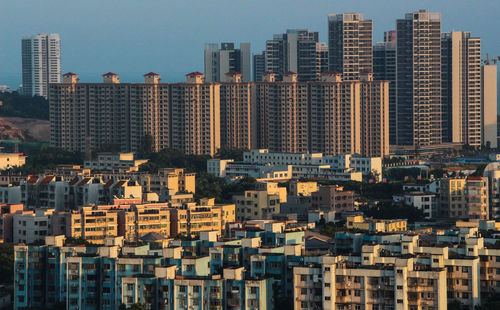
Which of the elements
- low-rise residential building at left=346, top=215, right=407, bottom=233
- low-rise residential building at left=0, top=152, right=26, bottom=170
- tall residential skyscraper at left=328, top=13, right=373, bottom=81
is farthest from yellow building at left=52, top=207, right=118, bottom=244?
tall residential skyscraper at left=328, top=13, right=373, bottom=81

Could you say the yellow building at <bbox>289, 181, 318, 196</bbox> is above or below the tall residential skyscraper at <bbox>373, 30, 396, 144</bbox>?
below

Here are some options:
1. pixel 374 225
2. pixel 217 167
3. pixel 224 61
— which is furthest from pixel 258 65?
pixel 374 225

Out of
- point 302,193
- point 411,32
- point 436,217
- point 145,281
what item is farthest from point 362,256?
point 411,32

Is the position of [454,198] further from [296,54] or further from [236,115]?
[296,54]

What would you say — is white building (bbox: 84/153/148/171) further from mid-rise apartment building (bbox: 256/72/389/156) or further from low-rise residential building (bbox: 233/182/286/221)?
low-rise residential building (bbox: 233/182/286/221)

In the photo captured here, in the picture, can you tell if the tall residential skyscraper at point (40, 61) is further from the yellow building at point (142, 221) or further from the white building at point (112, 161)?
the yellow building at point (142, 221)
